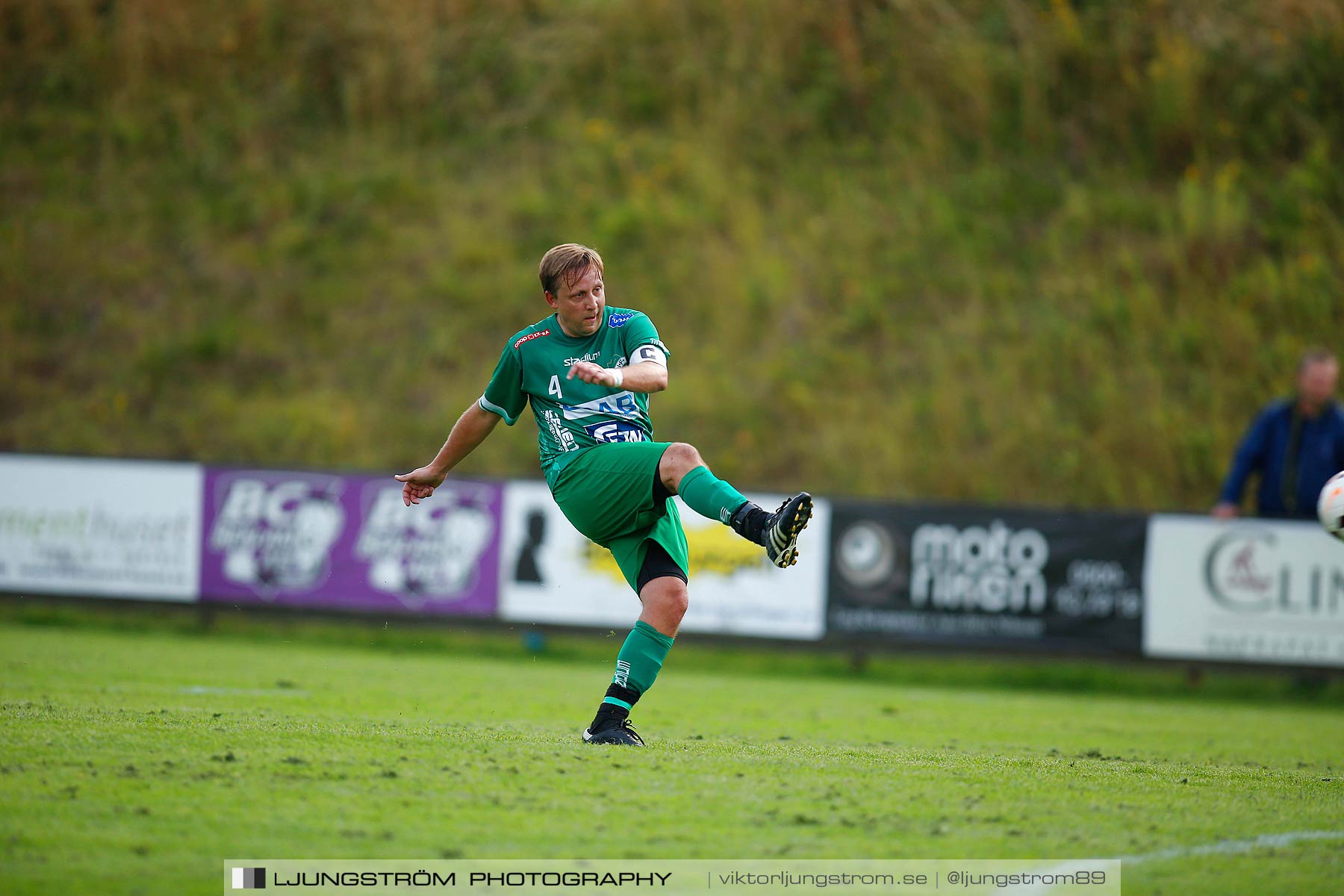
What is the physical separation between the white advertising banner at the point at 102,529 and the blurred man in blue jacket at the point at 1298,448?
32.3 feet

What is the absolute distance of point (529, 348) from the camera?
589 cm

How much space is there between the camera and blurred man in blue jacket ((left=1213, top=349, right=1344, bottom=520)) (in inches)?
415

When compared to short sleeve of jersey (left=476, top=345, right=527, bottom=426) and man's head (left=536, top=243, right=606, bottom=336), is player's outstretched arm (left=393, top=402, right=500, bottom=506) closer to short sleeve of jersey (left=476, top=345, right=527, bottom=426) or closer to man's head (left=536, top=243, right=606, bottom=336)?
short sleeve of jersey (left=476, top=345, right=527, bottom=426)

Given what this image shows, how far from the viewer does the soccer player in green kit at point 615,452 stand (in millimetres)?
5406

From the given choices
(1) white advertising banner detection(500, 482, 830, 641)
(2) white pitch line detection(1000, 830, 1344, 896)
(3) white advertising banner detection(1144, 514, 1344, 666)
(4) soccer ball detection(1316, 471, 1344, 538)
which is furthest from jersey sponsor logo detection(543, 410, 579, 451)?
(3) white advertising banner detection(1144, 514, 1344, 666)

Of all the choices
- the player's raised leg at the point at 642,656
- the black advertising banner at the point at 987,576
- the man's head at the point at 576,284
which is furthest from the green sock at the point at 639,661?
the black advertising banner at the point at 987,576

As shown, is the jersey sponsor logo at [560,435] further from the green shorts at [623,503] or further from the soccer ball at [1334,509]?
the soccer ball at [1334,509]

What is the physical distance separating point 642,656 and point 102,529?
9.40 meters

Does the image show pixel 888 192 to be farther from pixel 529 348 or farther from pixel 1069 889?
pixel 1069 889

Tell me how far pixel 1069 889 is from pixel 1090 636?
8992 mm

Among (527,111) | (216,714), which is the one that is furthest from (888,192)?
(216,714)

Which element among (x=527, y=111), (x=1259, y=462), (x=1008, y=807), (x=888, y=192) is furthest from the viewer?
(x=527, y=111)

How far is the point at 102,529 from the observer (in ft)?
42.7

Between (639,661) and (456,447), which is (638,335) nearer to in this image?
(456,447)
